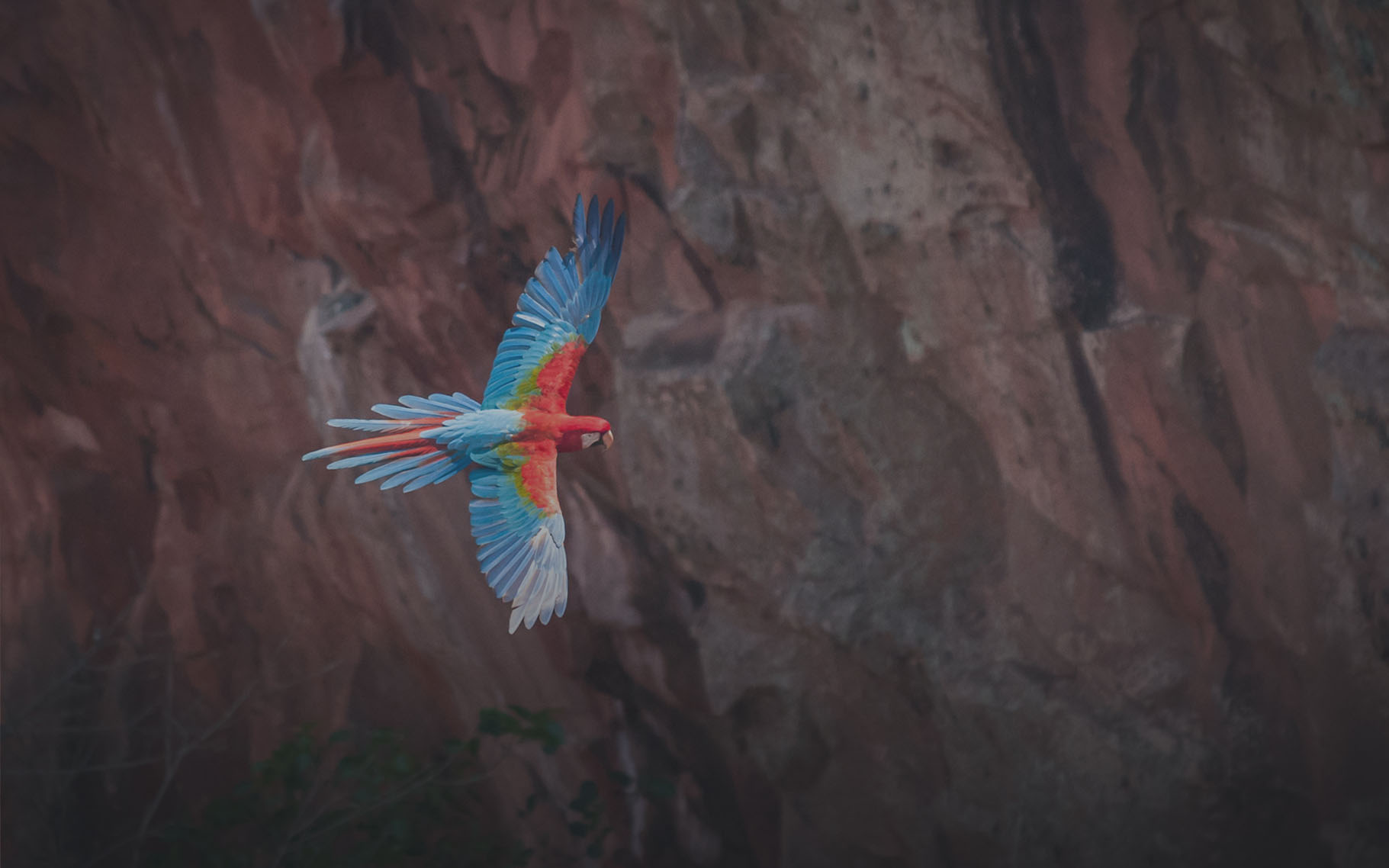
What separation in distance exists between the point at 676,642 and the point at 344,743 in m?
1.63

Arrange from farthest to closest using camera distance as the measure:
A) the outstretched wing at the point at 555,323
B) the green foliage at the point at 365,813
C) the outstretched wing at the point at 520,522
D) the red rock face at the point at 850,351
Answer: the green foliage at the point at 365,813
the red rock face at the point at 850,351
the outstretched wing at the point at 555,323
the outstretched wing at the point at 520,522

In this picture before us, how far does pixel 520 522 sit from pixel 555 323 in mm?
355

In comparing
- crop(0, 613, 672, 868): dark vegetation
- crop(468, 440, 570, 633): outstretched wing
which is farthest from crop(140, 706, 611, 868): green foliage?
crop(468, 440, 570, 633): outstretched wing

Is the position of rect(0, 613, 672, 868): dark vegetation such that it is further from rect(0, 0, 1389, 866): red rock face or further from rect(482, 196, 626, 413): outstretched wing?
rect(482, 196, 626, 413): outstretched wing

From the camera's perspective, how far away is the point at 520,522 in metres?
1.63

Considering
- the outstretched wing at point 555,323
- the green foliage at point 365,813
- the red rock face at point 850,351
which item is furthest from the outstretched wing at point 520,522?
the green foliage at point 365,813

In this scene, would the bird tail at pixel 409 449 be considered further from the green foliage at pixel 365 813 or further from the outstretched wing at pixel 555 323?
the green foliage at pixel 365 813

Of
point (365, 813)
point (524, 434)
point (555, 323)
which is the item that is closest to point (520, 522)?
point (524, 434)

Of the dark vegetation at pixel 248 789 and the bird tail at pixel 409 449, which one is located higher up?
the bird tail at pixel 409 449

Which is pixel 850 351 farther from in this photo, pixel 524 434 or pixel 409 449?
pixel 409 449

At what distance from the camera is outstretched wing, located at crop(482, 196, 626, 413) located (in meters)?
1.73

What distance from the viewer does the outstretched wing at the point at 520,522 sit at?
157 cm

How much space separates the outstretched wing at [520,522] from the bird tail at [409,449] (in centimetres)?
6

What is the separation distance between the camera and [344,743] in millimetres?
4027
